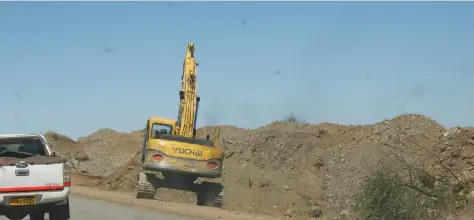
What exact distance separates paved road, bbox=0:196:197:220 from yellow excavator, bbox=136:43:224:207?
10.3 feet

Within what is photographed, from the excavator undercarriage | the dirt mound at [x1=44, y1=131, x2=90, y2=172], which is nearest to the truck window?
the excavator undercarriage

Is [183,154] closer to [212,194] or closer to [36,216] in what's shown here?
[212,194]

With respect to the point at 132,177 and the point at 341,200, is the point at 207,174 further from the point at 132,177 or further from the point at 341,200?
the point at 132,177

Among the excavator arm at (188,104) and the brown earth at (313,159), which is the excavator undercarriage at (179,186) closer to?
the excavator arm at (188,104)

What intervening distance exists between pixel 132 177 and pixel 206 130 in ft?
25.4

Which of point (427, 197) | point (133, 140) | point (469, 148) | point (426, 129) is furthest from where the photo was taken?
point (133, 140)

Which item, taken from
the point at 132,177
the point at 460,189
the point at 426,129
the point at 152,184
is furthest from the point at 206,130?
the point at 460,189

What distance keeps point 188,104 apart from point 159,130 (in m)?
1.79

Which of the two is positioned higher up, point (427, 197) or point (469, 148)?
point (469, 148)

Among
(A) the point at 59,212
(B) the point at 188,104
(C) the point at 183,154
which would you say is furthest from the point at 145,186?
(A) the point at 59,212

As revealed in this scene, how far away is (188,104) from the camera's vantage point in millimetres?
28219

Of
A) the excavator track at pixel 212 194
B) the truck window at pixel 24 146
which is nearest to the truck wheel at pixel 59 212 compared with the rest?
the truck window at pixel 24 146

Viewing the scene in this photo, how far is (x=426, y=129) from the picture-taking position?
34.6m

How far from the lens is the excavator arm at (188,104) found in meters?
27.9
